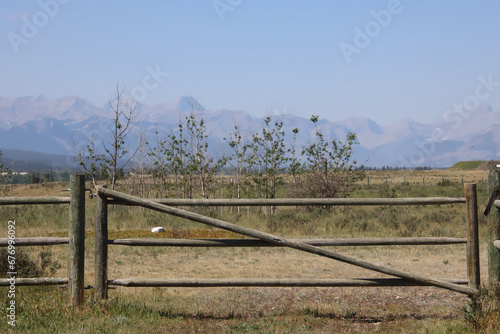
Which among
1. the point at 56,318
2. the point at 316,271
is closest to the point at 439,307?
the point at 316,271

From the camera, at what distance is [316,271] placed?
1044cm

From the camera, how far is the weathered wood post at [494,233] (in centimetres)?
580

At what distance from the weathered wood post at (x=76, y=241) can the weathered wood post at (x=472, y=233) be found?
4691 millimetres

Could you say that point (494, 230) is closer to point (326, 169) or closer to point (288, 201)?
point (288, 201)

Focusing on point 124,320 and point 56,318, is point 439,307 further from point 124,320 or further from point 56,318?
point 56,318

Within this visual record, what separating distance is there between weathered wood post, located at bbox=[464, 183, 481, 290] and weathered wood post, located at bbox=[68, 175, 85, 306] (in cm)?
469

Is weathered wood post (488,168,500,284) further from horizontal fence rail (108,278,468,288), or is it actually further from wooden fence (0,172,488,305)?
horizontal fence rail (108,278,468,288)

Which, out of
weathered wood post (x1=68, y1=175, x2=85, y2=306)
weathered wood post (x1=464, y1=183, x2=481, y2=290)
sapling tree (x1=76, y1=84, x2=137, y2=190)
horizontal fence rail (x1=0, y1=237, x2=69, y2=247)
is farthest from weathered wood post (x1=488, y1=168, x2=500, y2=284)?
sapling tree (x1=76, y1=84, x2=137, y2=190)

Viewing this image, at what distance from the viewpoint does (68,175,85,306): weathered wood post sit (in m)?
5.75

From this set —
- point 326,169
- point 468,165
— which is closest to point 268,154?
point 326,169

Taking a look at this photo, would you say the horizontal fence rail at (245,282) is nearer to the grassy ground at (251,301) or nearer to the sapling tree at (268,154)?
the grassy ground at (251,301)

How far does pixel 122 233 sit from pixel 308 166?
14.0 meters

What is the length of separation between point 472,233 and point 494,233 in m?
0.28

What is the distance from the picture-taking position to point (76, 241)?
18.9 ft
